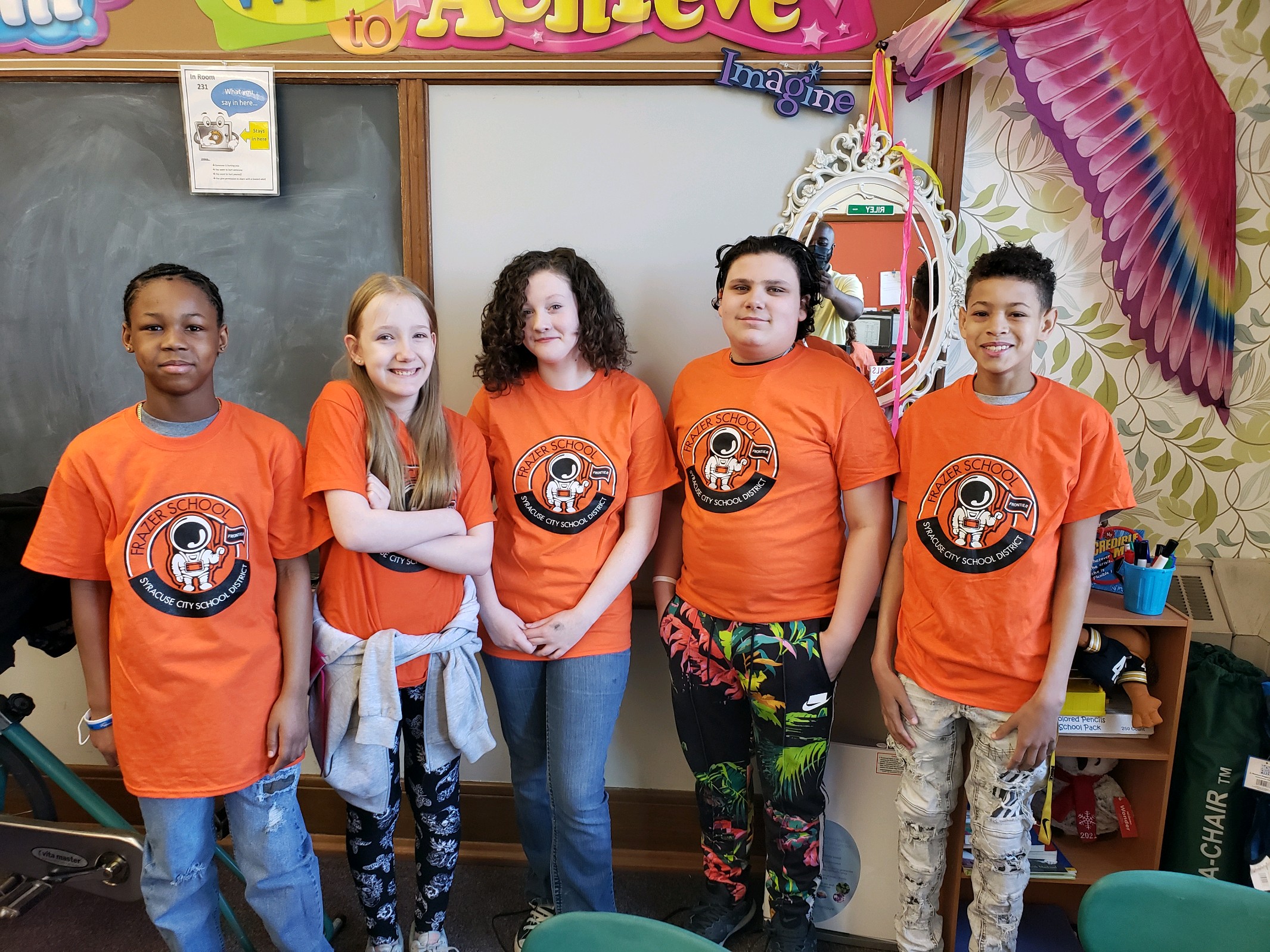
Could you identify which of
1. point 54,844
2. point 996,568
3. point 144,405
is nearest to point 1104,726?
point 996,568

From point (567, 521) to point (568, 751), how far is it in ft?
1.54

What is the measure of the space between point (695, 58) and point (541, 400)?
0.86m

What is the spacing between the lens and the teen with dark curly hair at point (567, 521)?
150 centimetres

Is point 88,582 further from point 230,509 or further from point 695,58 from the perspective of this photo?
point 695,58

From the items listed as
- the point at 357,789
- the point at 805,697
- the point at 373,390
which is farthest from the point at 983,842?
the point at 373,390

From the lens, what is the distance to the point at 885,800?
1.68m

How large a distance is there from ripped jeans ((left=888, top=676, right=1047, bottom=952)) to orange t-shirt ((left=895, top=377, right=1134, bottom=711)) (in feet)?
0.22

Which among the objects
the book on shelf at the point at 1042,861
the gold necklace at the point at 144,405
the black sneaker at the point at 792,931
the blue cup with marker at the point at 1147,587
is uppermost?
the gold necklace at the point at 144,405

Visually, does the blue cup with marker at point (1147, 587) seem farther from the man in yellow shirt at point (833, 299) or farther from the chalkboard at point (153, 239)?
the chalkboard at point (153, 239)

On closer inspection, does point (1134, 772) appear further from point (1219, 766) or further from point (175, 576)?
point (175, 576)

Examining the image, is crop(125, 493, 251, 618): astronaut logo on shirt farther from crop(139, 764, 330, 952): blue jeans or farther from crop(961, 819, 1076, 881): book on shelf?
Answer: crop(961, 819, 1076, 881): book on shelf

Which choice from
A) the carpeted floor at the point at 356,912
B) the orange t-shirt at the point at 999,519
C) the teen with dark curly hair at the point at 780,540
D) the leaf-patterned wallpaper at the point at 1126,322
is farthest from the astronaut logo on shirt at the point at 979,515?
the carpeted floor at the point at 356,912

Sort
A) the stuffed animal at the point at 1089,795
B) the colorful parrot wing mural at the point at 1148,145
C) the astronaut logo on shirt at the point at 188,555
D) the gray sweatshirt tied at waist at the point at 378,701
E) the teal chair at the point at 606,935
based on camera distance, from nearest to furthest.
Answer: the teal chair at the point at 606,935 → the astronaut logo on shirt at the point at 188,555 → the gray sweatshirt tied at waist at the point at 378,701 → the colorful parrot wing mural at the point at 1148,145 → the stuffed animal at the point at 1089,795

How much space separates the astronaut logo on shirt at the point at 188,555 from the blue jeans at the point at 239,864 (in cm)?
35
